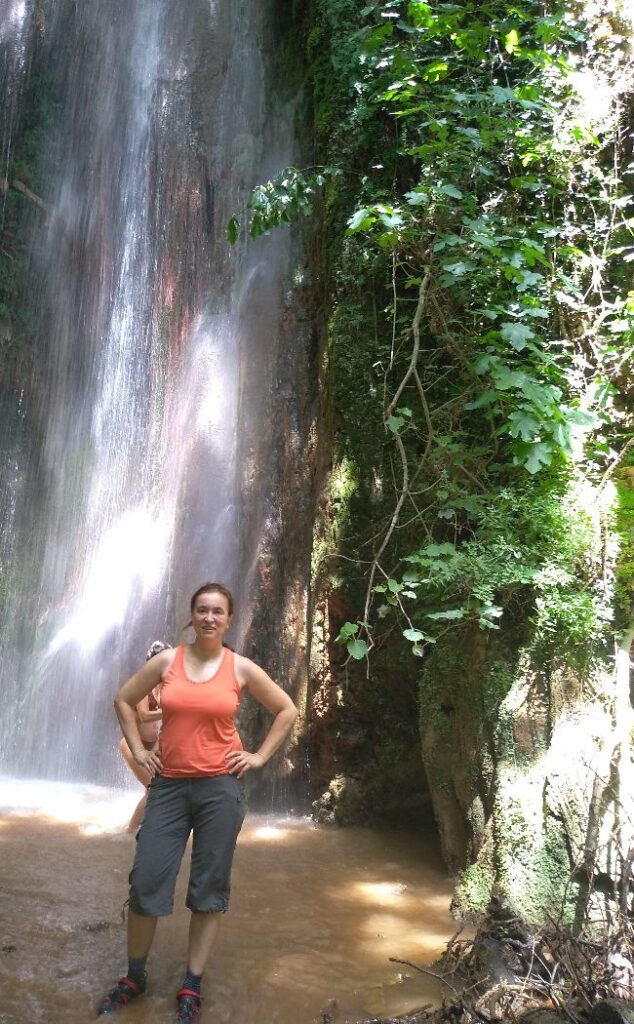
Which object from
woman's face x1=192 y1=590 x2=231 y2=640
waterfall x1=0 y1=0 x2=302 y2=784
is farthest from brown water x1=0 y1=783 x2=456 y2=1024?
waterfall x1=0 y1=0 x2=302 y2=784

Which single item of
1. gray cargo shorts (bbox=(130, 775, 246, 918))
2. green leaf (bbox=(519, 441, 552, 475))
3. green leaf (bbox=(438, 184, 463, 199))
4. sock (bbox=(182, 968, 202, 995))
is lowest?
sock (bbox=(182, 968, 202, 995))

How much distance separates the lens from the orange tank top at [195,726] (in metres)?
3.02

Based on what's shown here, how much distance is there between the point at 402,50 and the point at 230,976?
5.56 metres

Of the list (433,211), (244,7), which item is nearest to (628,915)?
(433,211)

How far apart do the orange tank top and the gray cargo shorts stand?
6cm

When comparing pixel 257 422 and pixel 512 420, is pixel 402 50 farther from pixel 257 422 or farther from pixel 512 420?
pixel 257 422

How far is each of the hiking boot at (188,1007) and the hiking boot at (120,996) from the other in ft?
0.07

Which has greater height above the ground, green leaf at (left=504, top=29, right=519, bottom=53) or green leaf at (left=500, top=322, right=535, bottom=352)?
green leaf at (left=504, top=29, right=519, bottom=53)

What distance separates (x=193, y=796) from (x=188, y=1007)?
716 mm

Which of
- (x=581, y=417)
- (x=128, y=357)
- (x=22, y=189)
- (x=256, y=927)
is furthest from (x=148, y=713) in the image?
(x=22, y=189)

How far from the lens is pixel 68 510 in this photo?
1230cm

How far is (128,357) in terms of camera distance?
39.0ft

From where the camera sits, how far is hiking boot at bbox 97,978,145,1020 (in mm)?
2912

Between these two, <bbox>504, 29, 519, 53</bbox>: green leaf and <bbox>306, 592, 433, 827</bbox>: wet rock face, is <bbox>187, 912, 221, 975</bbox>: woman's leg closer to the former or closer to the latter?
<bbox>306, 592, 433, 827</bbox>: wet rock face
